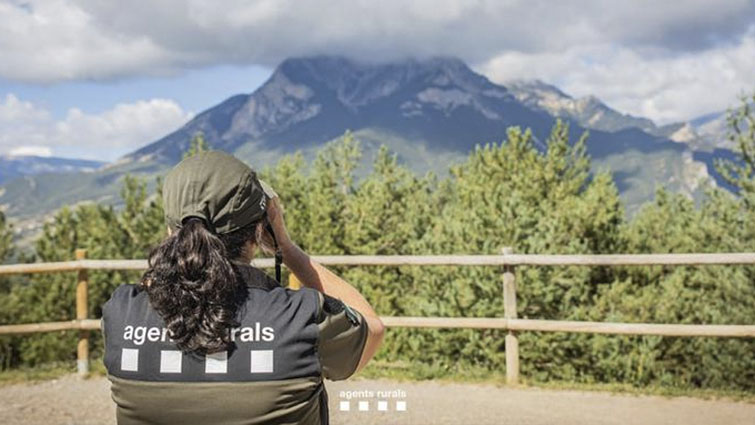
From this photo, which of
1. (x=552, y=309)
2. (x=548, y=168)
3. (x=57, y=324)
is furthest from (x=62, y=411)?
(x=548, y=168)

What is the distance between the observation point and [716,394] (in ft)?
18.9

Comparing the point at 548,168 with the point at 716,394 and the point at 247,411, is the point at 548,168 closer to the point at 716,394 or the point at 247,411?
the point at 716,394

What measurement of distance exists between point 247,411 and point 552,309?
960 centimetres

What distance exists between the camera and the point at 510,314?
6.14 m

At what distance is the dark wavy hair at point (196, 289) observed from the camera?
4.43 feet

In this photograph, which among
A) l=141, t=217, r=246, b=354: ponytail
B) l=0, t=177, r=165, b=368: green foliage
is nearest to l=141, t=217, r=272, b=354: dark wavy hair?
l=141, t=217, r=246, b=354: ponytail

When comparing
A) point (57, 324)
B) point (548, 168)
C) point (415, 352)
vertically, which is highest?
point (548, 168)

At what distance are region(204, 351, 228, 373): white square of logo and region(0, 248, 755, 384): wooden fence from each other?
4.33 m

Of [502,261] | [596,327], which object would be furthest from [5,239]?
[596,327]

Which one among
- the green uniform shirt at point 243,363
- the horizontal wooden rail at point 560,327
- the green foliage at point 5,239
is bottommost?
the horizontal wooden rail at point 560,327

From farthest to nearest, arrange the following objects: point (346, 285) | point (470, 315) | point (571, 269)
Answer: point (571, 269)
point (470, 315)
point (346, 285)

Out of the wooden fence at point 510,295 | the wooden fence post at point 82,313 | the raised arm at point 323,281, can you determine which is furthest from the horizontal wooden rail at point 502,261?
the raised arm at point 323,281

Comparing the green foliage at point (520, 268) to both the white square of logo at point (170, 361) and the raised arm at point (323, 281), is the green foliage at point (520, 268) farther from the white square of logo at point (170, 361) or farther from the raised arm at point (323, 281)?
the white square of logo at point (170, 361)

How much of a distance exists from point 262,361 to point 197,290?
178 millimetres
